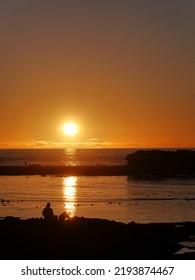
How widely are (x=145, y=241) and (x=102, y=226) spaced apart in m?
3.60

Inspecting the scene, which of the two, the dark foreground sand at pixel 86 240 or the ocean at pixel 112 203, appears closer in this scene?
the dark foreground sand at pixel 86 240

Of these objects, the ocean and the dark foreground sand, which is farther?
the ocean

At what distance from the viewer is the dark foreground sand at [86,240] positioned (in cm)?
2711

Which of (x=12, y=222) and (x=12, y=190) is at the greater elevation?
(x=12, y=190)

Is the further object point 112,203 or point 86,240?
point 112,203

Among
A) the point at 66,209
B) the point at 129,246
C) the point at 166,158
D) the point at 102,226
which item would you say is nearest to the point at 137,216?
the point at 66,209

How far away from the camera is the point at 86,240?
2977cm

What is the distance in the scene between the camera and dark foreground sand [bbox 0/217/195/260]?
27.1 meters

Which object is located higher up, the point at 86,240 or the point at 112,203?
the point at 112,203

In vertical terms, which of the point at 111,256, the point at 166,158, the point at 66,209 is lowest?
the point at 111,256

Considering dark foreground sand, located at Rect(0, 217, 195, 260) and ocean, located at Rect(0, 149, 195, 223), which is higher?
ocean, located at Rect(0, 149, 195, 223)

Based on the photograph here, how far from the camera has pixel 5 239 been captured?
29.4m
